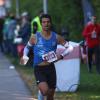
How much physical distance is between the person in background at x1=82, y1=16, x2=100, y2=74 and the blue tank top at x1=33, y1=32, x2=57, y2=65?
8.20 m

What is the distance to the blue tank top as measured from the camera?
10.5 meters

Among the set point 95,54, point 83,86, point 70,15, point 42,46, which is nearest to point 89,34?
point 95,54

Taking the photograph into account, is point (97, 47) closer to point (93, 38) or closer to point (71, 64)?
point (93, 38)

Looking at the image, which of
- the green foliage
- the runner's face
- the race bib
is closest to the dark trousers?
the green foliage

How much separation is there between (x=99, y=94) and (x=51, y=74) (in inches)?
135

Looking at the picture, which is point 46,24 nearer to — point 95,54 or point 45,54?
point 45,54

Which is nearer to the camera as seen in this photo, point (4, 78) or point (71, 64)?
point (71, 64)

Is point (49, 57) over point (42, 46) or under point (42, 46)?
under

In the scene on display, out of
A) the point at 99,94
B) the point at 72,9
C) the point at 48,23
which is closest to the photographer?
the point at 48,23

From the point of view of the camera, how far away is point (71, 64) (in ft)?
46.4

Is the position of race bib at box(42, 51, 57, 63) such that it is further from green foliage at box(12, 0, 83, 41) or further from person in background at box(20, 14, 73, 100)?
green foliage at box(12, 0, 83, 41)

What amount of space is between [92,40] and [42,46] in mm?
8699

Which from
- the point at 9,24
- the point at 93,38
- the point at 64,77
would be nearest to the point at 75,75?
the point at 64,77

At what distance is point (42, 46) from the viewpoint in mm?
10547
